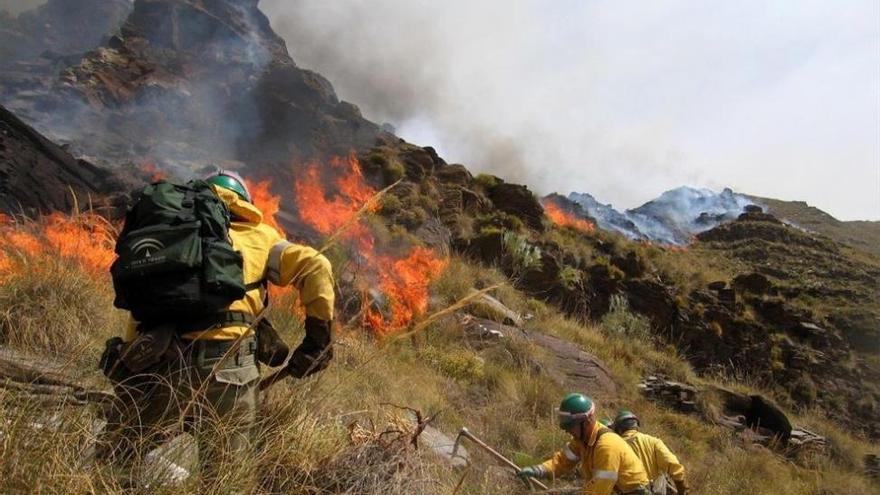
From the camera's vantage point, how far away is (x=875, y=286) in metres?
23.2

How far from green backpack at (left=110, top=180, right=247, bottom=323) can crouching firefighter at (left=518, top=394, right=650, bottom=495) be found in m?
3.42

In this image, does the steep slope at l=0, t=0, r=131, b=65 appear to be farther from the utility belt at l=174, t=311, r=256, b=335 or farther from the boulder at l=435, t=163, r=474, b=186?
the utility belt at l=174, t=311, r=256, b=335

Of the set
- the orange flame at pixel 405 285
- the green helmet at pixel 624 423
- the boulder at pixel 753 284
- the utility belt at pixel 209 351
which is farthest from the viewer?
the boulder at pixel 753 284

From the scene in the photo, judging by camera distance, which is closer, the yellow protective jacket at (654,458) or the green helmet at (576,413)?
the green helmet at (576,413)

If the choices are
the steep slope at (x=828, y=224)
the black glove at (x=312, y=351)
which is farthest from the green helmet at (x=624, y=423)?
the steep slope at (x=828, y=224)

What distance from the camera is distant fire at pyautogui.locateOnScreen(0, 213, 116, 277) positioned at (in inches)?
214

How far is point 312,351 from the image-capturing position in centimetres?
261

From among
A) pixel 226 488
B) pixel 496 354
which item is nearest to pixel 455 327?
pixel 496 354

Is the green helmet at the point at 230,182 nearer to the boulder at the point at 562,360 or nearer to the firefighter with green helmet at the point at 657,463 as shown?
the firefighter with green helmet at the point at 657,463

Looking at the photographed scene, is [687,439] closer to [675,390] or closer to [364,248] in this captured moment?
[675,390]

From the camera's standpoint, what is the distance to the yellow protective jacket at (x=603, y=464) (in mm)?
4746

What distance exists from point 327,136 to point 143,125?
705 centimetres

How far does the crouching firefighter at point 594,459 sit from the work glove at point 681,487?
3.98 ft

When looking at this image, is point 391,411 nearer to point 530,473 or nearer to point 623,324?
point 530,473
